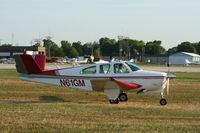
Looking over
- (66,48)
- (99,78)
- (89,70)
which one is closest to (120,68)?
(99,78)

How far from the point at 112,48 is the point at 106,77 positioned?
526 ft

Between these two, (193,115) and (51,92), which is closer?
(193,115)

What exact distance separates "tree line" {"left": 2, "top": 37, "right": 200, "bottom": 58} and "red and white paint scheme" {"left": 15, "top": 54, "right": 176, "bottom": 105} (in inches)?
5429

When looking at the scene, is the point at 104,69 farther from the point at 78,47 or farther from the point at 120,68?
the point at 78,47

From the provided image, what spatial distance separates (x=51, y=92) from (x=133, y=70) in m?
5.43

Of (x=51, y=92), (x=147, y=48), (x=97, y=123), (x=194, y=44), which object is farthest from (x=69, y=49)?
(x=97, y=123)

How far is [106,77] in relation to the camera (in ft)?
55.9

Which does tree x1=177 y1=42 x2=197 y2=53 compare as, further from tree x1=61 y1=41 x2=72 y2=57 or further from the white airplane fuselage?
the white airplane fuselage

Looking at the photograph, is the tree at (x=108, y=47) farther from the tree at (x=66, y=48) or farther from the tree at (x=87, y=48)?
the tree at (x=66, y=48)

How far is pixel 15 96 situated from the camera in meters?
18.8

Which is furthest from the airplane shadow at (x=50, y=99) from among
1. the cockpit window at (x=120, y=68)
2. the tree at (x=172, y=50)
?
the tree at (x=172, y=50)

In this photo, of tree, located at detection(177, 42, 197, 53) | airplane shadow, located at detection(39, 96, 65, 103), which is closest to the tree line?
tree, located at detection(177, 42, 197, 53)

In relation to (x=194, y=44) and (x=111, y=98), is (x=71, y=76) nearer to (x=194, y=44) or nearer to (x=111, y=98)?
(x=111, y=98)

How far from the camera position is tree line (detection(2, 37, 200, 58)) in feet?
528
